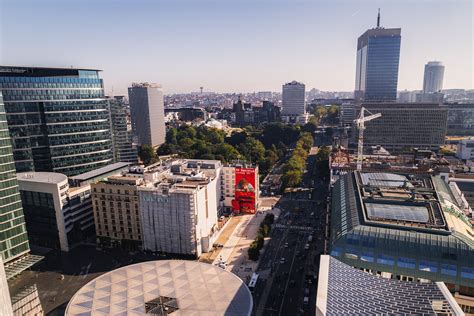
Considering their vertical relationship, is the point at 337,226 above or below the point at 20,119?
below

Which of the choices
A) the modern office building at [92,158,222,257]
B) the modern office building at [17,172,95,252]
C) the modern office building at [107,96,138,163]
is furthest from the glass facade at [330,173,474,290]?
the modern office building at [107,96,138,163]

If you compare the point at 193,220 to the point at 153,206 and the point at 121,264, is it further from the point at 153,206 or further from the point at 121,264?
the point at 121,264

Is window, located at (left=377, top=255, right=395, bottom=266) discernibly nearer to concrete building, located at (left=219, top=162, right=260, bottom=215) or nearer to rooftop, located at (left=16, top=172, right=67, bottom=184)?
concrete building, located at (left=219, top=162, right=260, bottom=215)

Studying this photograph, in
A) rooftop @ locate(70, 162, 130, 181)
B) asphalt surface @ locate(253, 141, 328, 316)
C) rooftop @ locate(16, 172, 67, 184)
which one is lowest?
asphalt surface @ locate(253, 141, 328, 316)

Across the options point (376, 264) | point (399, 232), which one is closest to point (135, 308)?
point (376, 264)

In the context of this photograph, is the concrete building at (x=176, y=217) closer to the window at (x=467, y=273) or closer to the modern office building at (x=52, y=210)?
the modern office building at (x=52, y=210)

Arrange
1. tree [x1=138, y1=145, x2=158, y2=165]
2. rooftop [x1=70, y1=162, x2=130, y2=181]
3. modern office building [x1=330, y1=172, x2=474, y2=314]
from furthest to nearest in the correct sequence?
1. tree [x1=138, y1=145, x2=158, y2=165]
2. rooftop [x1=70, y1=162, x2=130, y2=181]
3. modern office building [x1=330, y1=172, x2=474, y2=314]

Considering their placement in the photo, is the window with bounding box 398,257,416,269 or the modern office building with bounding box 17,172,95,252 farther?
the modern office building with bounding box 17,172,95,252
